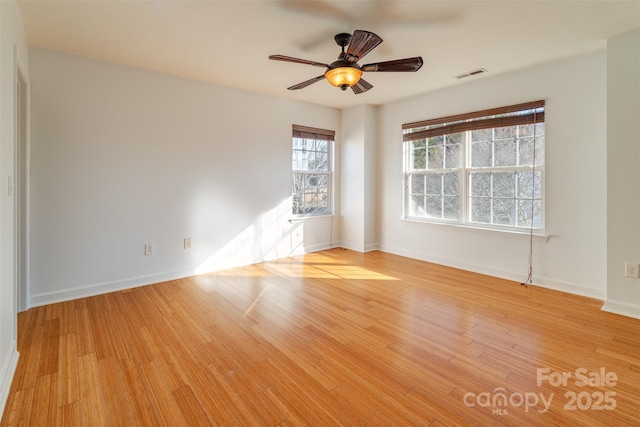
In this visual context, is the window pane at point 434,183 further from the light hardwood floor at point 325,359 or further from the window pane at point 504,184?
the light hardwood floor at point 325,359

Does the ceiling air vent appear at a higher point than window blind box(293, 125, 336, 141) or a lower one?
higher

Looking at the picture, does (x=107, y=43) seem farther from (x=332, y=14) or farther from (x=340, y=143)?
(x=340, y=143)

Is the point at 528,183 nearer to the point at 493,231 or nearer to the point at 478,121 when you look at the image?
the point at 493,231

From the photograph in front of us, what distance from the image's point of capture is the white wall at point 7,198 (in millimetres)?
1730

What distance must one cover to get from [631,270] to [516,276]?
109 centimetres

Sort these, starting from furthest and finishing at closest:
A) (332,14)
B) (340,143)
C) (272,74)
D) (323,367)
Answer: (340,143) < (272,74) < (332,14) < (323,367)

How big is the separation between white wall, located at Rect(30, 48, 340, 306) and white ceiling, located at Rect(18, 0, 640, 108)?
14.3 inches

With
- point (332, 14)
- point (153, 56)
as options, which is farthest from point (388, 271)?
point (153, 56)

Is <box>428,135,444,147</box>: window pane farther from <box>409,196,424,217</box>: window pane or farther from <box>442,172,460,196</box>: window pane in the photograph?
<box>409,196,424,217</box>: window pane

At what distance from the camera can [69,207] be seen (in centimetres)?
312

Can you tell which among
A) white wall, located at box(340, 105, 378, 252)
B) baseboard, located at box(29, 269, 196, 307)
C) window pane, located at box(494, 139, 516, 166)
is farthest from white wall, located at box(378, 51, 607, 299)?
baseboard, located at box(29, 269, 196, 307)

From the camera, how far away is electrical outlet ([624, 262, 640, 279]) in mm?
2709

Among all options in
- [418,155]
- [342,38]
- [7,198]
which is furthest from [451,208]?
[7,198]

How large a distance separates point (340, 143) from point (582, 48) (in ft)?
10.9
